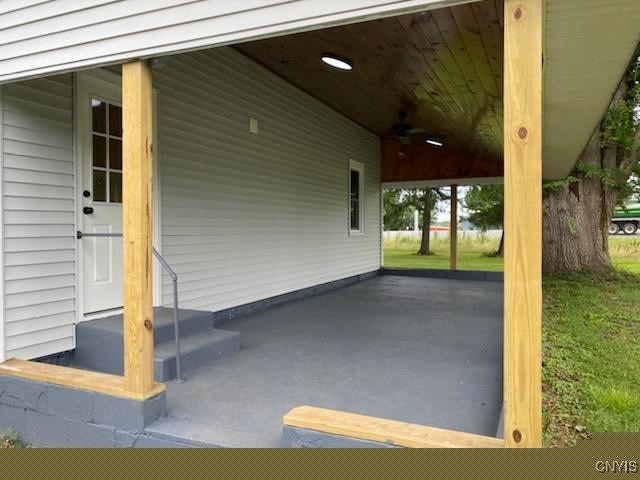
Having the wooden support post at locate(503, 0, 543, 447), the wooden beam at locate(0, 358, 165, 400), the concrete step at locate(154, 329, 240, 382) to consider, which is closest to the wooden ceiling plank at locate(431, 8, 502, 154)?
the wooden support post at locate(503, 0, 543, 447)

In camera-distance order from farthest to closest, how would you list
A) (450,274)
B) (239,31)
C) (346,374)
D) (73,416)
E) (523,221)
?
(450,274)
(346,374)
(73,416)
(239,31)
(523,221)

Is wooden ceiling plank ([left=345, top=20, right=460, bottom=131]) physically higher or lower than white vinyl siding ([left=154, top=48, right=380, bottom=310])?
higher

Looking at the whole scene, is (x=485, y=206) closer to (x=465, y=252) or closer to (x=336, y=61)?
(x=465, y=252)

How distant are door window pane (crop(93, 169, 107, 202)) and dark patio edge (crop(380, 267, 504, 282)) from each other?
7.56 metres

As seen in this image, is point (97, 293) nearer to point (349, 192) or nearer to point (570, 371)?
point (570, 371)

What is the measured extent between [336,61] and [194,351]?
135 inches

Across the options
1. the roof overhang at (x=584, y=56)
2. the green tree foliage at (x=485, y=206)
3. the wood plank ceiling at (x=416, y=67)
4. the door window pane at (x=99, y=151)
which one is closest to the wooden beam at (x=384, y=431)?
the roof overhang at (x=584, y=56)

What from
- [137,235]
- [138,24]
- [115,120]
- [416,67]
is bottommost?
[137,235]

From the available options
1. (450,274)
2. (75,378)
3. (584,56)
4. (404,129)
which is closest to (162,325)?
(75,378)

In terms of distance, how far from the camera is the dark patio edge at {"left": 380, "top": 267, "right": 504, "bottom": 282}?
9742mm

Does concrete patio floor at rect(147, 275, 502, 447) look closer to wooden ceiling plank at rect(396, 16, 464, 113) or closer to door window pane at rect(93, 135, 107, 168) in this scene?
door window pane at rect(93, 135, 107, 168)

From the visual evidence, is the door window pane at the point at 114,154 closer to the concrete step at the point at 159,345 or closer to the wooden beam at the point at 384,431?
the concrete step at the point at 159,345

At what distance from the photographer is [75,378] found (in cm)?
269

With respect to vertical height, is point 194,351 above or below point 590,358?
above
